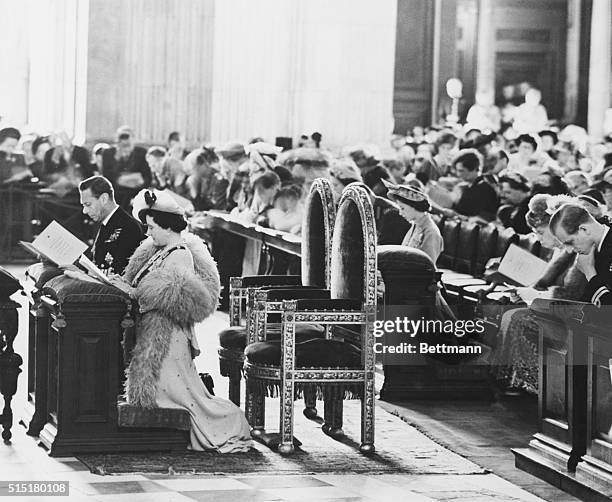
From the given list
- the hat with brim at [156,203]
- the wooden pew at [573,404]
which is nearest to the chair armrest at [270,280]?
the hat with brim at [156,203]

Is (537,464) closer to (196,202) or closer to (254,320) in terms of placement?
(254,320)

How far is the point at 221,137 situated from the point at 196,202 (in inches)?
183

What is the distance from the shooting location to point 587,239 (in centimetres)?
713

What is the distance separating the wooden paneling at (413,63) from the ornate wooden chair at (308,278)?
2245 centimetres

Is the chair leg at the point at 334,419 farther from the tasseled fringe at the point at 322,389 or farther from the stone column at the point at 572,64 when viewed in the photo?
the stone column at the point at 572,64

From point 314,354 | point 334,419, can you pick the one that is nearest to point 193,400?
point 314,354

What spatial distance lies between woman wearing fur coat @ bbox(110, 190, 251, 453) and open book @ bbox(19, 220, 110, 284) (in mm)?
159

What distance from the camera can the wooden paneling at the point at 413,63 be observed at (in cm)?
3084

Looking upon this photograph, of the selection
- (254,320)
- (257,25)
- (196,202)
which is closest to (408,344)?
(254,320)

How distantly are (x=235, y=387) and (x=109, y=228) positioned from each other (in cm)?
113

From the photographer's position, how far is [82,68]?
20.7 metres

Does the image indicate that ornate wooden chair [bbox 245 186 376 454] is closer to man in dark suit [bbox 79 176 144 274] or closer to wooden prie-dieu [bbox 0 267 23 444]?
man in dark suit [bbox 79 176 144 274]

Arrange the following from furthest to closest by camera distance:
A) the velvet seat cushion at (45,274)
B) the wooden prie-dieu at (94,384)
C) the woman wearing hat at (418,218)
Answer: the woman wearing hat at (418,218), the velvet seat cushion at (45,274), the wooden prie-dieu at (94,384)

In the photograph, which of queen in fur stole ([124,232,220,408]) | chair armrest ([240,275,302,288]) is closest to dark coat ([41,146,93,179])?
chair armrest ([240,275,302,288])
